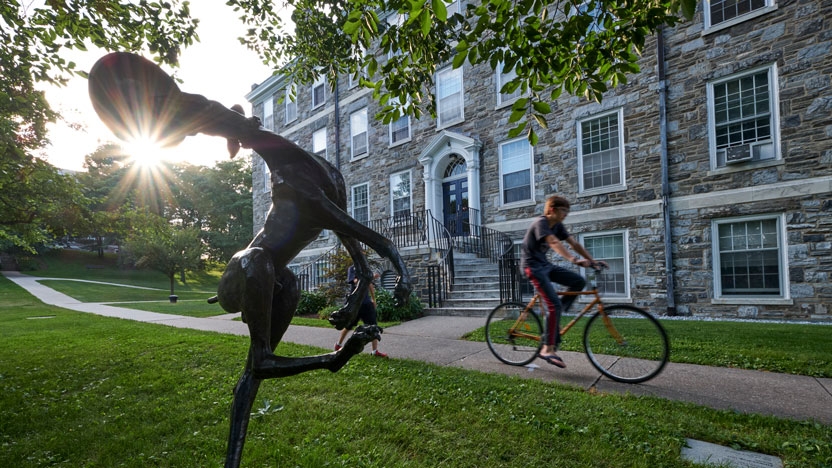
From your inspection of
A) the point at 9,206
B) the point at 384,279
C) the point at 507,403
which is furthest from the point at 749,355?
the point at 9,206

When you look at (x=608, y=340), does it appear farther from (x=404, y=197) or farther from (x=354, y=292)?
(x=404, y=197)

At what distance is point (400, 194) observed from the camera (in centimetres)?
1667

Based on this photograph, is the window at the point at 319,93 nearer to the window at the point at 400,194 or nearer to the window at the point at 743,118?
the window at the point at 400,194

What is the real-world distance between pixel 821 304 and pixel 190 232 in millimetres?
29581

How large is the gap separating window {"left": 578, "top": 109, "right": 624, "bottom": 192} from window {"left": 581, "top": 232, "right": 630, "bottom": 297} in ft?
4.70

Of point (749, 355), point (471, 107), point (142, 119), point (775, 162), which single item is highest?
point (471, 107)

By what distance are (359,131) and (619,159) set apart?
11383 mm

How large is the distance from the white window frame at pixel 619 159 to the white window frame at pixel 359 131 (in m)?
9.35

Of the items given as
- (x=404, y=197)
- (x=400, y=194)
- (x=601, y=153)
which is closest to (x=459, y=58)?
(x=601, y=153)

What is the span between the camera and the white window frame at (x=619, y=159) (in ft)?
36.7

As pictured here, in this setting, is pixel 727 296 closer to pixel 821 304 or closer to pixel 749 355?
pixel 821 304

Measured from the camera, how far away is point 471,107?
14.5 meters

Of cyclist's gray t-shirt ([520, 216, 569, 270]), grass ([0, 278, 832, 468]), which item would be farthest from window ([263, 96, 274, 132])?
cyclist's gray t-shirt ([520, 216, 569, 270])

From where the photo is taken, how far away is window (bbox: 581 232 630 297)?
10.9 meters
